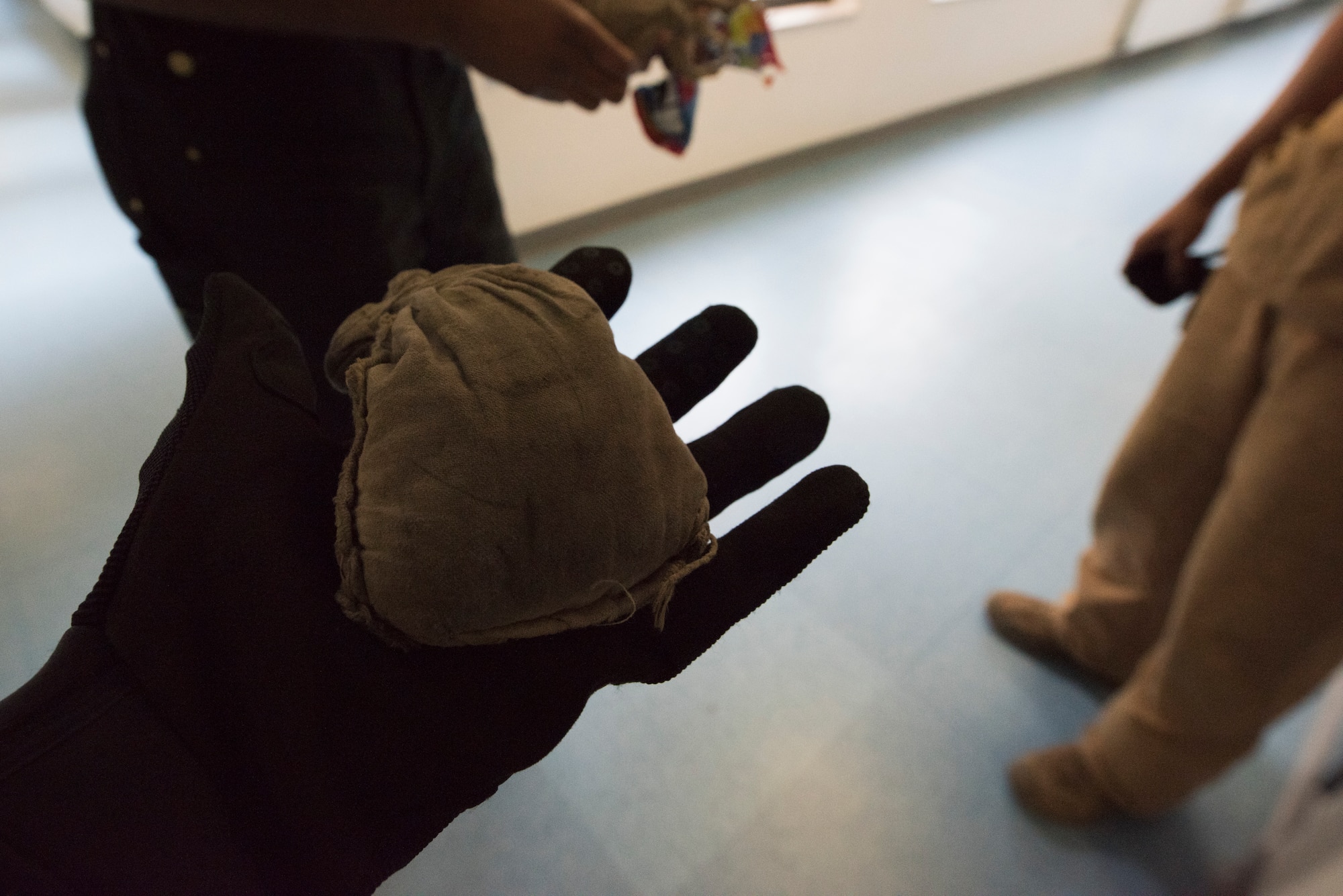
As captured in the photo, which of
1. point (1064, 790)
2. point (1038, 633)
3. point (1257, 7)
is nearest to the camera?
point (1064, 790)

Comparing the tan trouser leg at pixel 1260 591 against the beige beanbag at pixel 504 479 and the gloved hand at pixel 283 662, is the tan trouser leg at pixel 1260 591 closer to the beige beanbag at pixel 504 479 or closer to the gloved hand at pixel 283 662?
the gloved hand at pixel 283 662

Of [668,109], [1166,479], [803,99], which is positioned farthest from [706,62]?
[803,99]

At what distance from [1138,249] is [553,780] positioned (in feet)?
2.97

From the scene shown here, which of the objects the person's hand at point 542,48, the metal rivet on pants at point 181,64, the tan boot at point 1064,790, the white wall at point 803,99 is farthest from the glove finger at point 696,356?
the white wall at point 803,99

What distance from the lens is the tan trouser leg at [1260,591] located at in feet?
1.75

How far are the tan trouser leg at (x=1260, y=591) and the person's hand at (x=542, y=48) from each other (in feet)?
2.04

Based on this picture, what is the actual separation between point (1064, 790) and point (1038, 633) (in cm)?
23

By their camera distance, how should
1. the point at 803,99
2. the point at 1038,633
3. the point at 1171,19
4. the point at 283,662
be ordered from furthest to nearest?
the point at 1171,19, the point at 803,99, the point at 1038,633, the point at 283,662

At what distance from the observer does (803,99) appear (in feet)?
7.14

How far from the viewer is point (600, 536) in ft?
1.36

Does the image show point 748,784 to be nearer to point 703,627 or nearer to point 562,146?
point 703,627

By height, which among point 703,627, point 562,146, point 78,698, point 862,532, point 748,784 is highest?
point 562,146

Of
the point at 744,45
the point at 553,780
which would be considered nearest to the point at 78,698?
the point at 553,780

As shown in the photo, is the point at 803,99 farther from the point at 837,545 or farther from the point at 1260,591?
the point at 1260,591
